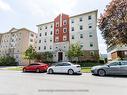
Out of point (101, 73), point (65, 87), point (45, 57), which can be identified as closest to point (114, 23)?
point (101, 73)

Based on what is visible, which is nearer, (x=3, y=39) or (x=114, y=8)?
(x=114, y=8)

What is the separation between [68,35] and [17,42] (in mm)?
22265

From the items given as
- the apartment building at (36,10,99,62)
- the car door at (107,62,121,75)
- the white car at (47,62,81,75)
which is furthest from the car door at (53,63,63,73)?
the apartment building at (36,10,99,62)

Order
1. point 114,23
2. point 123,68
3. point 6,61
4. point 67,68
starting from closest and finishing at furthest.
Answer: point 123,68
point 67,68
point 114,23
point 6,61

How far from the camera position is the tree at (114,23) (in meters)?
24.4

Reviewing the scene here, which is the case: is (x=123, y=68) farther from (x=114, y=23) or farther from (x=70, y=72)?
(x=114, y=23)

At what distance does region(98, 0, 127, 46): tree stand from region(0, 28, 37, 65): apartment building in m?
Result: 33.1

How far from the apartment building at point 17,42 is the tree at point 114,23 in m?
33.1

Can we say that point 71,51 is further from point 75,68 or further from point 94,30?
point 75,68

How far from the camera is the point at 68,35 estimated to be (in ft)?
142

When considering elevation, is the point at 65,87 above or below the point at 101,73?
below

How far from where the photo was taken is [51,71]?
62.4 feet

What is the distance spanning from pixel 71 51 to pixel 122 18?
1415 centimetres

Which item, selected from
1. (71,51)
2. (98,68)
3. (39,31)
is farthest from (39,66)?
(39,31)
